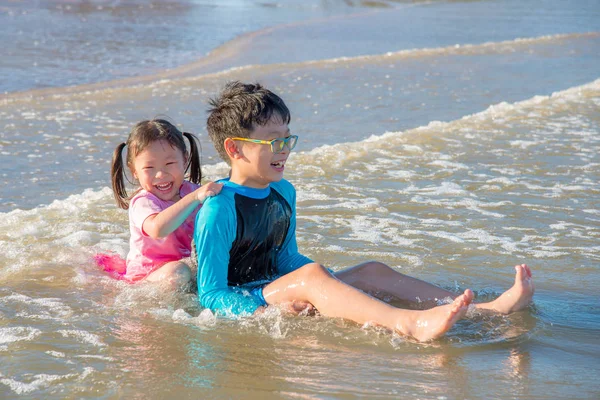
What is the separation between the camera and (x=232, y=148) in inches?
163

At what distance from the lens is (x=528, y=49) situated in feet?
55.0

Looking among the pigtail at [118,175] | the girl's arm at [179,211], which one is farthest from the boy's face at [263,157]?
the pigtail at [118,175]

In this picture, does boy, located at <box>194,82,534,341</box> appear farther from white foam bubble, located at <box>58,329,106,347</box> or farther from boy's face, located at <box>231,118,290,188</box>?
white foam bubble, located at <box>58,329,106,347</box>

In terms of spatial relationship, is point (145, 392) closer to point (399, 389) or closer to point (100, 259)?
point (399, 389)

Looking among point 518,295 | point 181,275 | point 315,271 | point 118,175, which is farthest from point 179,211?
point 518,295

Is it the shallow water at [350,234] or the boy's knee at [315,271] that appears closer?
the shallow water at [350,234]

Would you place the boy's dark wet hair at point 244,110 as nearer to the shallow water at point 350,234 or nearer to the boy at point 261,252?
the boy at point 261,252

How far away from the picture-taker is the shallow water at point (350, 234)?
348 centimetres

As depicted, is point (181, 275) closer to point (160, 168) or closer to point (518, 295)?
point (160, 168)

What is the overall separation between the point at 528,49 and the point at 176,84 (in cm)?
780

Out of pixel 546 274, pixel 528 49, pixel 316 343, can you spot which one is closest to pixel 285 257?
pixel 316 343

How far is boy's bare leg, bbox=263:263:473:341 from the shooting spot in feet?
12.1

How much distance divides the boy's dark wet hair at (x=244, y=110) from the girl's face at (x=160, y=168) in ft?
1.59

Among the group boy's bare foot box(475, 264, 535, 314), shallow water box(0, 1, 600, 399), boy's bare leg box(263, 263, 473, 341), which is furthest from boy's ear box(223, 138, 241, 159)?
boy's bare foot box(475, 264, 535, 314)
